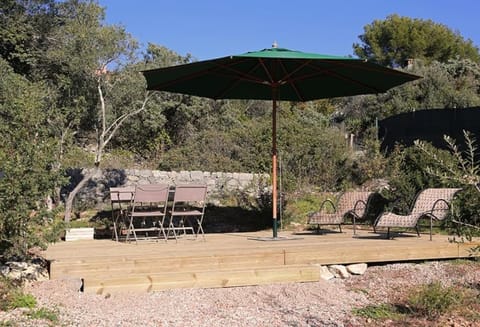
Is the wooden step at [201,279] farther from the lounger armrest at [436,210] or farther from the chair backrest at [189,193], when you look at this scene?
the lounger armrest at [436,210]

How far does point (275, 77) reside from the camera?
766 cm

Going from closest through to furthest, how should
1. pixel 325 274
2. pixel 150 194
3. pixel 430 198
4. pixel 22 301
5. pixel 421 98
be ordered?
pixel 22 301 → pixel 325 274 → pixel 150 194 → pixel 430 198 → pixel 421 98

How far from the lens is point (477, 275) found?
248 inches

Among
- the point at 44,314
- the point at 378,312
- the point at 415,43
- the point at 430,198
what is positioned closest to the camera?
the point at 44,314

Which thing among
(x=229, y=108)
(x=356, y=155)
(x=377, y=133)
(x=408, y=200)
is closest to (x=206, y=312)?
(x=408, y=200)

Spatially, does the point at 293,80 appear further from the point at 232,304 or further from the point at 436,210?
the point at 232,304

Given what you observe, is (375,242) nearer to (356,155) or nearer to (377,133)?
(356,155)

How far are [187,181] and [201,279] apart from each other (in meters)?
6.62

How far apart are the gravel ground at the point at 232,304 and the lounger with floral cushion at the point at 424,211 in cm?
121

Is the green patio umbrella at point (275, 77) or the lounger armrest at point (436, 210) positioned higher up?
the green patio umbrella at point (275, 77)

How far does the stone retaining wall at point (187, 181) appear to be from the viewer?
35.9ft

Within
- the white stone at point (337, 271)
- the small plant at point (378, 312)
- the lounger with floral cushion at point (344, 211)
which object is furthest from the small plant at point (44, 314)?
the lounger with floral cushion at point (344, 211)

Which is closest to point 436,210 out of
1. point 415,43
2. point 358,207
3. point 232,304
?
point 358,207

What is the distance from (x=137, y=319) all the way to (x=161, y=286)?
92cm
